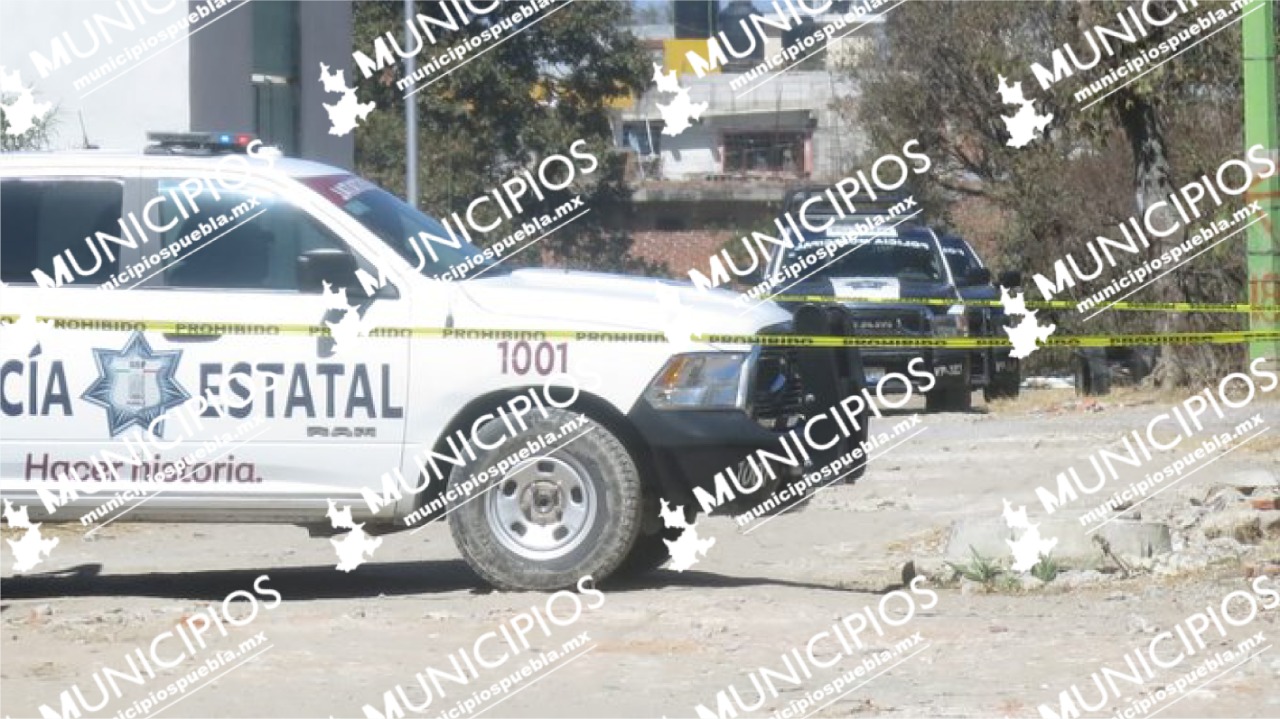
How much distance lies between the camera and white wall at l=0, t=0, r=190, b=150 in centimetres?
1667

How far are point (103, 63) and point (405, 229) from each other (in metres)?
8.66

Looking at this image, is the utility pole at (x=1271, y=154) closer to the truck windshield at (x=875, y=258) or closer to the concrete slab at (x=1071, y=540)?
the truck windshield at (x=875, y=258)

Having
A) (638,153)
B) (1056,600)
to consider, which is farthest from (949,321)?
(638,153)

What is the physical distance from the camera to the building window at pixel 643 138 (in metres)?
52.0

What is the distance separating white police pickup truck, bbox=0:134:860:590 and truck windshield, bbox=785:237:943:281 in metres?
11.0

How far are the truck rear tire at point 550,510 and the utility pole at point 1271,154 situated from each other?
32.1 feet

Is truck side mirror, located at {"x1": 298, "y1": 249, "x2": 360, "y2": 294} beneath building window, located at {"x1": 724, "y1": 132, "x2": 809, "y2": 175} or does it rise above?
beneath

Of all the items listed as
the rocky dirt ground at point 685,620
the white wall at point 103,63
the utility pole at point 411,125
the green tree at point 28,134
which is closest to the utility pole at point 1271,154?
the rocky dirt ground at point 685,620

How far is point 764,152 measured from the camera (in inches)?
2117

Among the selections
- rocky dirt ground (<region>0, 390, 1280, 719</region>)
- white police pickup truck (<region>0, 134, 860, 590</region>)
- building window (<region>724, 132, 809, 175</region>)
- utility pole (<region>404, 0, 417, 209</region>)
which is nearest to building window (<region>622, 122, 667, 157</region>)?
building window (<region>724, 132, 809, 175</region>)

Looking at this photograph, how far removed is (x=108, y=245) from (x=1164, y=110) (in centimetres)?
1597

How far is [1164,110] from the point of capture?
22453mm

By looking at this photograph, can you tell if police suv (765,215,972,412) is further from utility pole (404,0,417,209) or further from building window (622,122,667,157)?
building window (622,122,667,157)

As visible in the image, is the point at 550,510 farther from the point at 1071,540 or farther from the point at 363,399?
the point at 1071,540
